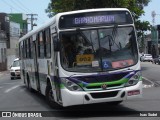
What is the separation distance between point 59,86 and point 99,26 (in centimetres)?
202

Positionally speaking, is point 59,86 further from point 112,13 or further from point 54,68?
point 112,13

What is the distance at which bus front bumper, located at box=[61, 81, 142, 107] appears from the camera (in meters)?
12.2

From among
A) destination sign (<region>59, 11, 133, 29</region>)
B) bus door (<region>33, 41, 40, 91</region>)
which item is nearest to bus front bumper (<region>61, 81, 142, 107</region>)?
destination sign (<region>59, 11, 133, 29</region>)

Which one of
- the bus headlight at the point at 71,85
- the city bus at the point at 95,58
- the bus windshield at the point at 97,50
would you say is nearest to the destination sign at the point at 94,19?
the city bus at the point at 95,58

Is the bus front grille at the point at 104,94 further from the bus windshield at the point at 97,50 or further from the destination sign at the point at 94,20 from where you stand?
the destination sign at the point at 94,20

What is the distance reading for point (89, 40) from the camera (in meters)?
12.7

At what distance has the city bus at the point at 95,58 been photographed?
40.4 feet

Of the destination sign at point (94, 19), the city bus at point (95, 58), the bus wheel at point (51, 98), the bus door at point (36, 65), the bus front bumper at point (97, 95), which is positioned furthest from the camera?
the bus door at point (36, 65)

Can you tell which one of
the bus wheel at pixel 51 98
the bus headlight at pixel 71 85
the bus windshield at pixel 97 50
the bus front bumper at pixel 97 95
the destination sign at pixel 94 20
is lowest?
the bus wheel at pixel 51 98

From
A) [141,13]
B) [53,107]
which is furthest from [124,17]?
[141,13]

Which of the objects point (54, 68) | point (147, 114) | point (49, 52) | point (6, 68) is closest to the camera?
point (147, 114)

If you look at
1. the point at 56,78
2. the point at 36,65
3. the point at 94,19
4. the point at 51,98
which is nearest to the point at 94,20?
the point at 94,19

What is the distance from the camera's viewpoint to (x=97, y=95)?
40.6 feet

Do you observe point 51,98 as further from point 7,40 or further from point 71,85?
point 7,40
